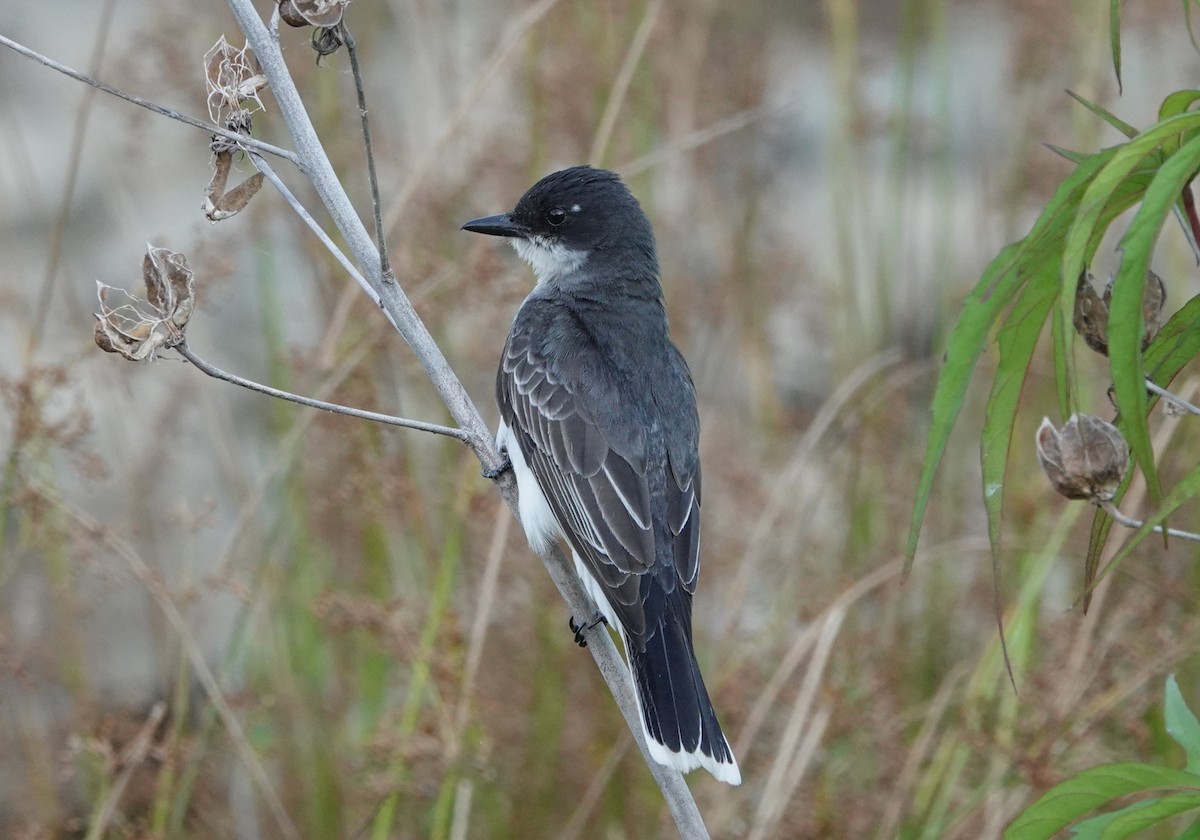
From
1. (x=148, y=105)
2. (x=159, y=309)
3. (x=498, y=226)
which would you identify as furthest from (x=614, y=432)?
(x=148, y=105)

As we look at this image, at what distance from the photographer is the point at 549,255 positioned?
423 centimetres

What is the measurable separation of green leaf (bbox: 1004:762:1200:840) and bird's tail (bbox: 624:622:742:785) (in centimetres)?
104

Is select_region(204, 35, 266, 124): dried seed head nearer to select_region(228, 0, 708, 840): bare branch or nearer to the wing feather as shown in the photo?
select_region(228, 0, 708, 840): bare branch

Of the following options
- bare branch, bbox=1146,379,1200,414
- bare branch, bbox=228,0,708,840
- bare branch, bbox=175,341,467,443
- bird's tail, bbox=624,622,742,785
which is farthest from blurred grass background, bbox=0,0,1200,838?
bare branch, bbox=1146,379,1200,414

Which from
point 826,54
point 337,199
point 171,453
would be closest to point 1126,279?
point 337,199

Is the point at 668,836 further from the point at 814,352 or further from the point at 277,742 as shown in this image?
the point at 814,352

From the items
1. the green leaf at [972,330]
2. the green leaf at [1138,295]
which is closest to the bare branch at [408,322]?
the green leaf at [972,330]

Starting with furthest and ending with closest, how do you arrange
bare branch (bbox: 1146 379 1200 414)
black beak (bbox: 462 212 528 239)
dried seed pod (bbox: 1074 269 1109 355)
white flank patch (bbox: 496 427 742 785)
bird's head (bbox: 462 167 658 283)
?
bird's head (bbox: 462 167 658 283) → black beak (bbox: 462 212 528 239) → white flank patch (bbox: 496 427 742 785) → dried seed pod (bbox: 1074 269 1109 355) → bare branch (bbox: 1146 379 1200 414)

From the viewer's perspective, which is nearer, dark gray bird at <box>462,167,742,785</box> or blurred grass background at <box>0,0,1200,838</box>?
dark gray bird at <box>462,167,742,785</box>

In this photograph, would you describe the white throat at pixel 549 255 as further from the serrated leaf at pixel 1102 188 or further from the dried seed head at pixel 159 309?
the serrated leaf at pixel 1102 188

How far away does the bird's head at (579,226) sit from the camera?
409cm

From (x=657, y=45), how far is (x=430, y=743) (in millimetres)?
3112

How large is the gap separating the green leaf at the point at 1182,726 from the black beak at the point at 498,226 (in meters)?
2.52

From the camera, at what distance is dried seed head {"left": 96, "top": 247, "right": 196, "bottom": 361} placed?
226cm
